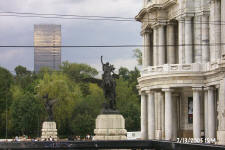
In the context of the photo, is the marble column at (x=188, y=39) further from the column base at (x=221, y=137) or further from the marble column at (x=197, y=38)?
the column base at (x=221, y=137)

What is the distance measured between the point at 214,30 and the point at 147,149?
30.2 m

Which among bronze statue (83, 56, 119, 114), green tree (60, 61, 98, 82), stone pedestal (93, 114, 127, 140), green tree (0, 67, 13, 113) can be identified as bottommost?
stone pedestal (93, 114, 127, 140)

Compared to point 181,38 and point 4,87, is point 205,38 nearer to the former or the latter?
point 181,38

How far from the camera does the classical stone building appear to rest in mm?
62281

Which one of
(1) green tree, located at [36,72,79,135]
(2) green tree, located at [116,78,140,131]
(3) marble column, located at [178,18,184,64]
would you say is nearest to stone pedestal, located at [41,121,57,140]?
(3) marble column, located at [178,18,184,64]

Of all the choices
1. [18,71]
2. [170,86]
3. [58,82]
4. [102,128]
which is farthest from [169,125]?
[18,71]

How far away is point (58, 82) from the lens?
11519 centimetres

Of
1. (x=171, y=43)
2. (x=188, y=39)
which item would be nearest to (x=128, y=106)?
(x=171, y=43)

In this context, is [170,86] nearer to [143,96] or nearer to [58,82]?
[143,96]

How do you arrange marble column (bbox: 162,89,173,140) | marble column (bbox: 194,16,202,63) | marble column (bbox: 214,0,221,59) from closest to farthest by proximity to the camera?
marble column (bbox: 214,0,221,59) → marble column (bbox: 162,89,173,140) → marble column (bbox: 194,16,202,63)

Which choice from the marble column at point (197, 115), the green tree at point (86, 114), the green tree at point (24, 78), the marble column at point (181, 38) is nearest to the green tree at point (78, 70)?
the green tree at point (24, 78)

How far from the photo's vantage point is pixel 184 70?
64.8 metres

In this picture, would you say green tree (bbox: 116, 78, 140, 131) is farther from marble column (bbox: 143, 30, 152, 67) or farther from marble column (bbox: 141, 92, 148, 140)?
marble column (bbox: 141, 92, 148, 140)

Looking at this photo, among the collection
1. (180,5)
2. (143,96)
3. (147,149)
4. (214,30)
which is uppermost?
(180,5)
